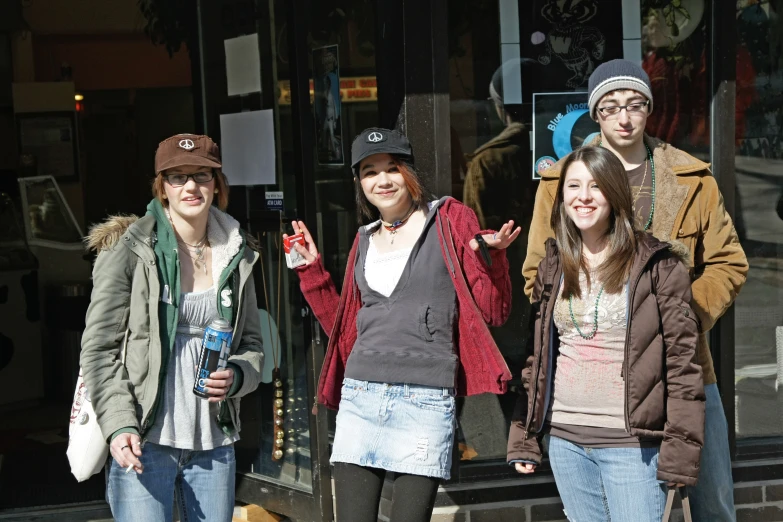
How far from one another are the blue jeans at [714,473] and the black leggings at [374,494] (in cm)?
92

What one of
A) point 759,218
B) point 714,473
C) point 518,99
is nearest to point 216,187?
point 518,99

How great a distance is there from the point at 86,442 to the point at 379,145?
132 centimetres

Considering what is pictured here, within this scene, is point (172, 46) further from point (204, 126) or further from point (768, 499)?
point (768, 499)

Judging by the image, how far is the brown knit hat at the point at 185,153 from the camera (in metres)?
3.06

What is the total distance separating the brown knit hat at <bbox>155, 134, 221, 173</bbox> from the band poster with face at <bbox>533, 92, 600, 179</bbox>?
1.73 metres

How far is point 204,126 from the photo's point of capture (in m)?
5.04

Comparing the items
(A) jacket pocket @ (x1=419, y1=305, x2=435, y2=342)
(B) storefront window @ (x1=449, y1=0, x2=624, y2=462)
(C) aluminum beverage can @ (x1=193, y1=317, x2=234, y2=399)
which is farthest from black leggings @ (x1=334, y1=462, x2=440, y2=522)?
(B) storefront window @ (x1=449, y1=0, x2=624, y2=462)

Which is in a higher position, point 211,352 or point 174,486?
point 211,352

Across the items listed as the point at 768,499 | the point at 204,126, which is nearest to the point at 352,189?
the point at 204,126

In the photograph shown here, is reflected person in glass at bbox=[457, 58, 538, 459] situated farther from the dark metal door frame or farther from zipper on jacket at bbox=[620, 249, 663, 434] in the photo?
zipper on jacket at bbox=[620, 249, 663, 434]

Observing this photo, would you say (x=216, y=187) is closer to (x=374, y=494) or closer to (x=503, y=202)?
(x=374, y=494)

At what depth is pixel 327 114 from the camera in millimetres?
4473

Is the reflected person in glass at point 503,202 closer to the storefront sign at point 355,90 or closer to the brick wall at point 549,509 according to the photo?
the brick wall at point 549,509

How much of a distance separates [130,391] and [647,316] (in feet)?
5.07
